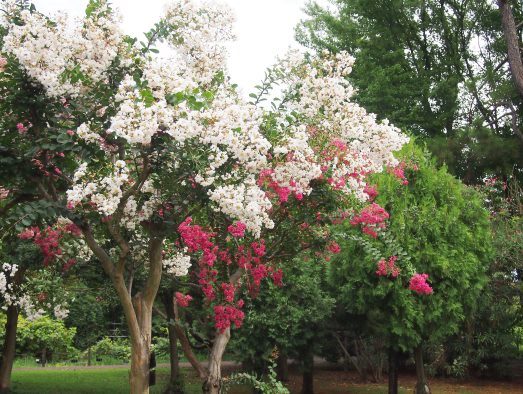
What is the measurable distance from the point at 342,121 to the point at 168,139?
2.01 metres

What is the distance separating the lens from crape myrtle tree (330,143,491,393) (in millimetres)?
8695

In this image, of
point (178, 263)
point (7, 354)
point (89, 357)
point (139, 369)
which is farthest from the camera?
point (89, 357)

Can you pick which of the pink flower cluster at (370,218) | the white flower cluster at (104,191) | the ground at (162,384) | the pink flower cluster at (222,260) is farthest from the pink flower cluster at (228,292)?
the ground at (162,384)

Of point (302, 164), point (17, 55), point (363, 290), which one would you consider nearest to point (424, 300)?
point (363, 290)

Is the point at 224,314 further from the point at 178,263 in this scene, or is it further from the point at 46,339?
the point at 46,339

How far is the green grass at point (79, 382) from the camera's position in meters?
11.4

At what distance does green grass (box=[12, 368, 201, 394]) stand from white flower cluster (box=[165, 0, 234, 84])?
757cm

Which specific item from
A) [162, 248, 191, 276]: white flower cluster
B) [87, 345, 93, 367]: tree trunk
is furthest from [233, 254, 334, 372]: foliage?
[87, 345, 93, 367]: tree trunk

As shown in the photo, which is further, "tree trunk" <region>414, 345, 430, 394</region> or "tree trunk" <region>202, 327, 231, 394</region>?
"tree trunk" <region>414, 345, 430, 394</region>

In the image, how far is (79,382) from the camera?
42.7 feet

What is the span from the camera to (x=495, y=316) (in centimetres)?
1217

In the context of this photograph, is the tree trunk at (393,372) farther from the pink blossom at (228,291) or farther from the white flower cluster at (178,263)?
the white flower cluster at (178,263)

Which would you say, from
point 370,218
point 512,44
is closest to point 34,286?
point 370,218

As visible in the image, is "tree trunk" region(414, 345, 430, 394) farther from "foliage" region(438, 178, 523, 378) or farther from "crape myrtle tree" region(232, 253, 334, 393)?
"foliage" region(438, 178, 523, 378)
